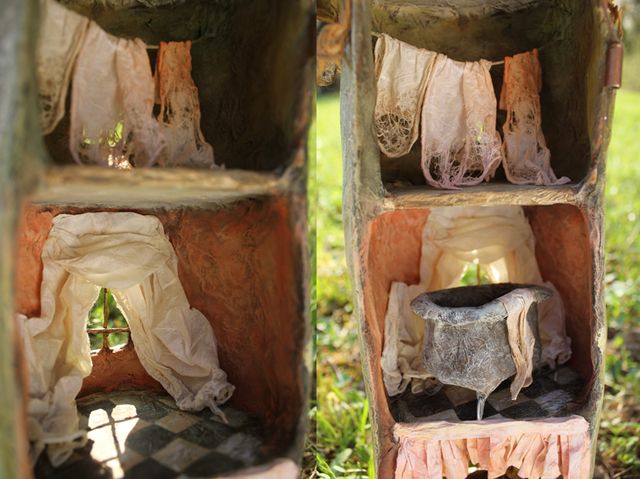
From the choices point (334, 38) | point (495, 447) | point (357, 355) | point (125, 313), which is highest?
point (334, 38)

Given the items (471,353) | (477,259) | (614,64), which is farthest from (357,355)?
(614,64)

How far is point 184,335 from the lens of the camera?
2059 mm

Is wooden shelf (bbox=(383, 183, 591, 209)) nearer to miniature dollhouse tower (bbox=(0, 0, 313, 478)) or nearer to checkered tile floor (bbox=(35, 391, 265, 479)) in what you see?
miniature dollhouse tower (bbox=(0, 0, 313, 478))

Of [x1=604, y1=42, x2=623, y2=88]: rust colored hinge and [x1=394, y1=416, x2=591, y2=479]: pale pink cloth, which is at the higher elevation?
[x1=604, y1=42, x2=623, y2=88]: rust colored hinge

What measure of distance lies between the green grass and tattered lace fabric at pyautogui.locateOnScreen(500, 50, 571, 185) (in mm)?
1312

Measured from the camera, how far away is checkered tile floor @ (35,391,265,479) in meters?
1.60

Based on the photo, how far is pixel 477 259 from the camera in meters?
2.38

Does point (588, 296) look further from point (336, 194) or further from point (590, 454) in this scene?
point (336, 194)

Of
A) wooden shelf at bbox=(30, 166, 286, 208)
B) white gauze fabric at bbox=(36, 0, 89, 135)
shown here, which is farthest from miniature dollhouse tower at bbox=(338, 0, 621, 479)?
white gauze fabric at bbox=(36, 0, 89, 135)

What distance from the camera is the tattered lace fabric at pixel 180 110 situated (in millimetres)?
1845

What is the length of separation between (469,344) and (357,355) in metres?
1.91

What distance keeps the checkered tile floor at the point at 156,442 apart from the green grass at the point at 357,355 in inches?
34.1

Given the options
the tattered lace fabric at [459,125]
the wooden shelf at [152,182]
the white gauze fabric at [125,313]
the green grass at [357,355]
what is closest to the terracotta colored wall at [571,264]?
the tattered lace fabric at [459,125]

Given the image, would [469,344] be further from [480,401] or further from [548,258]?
[548,258]
